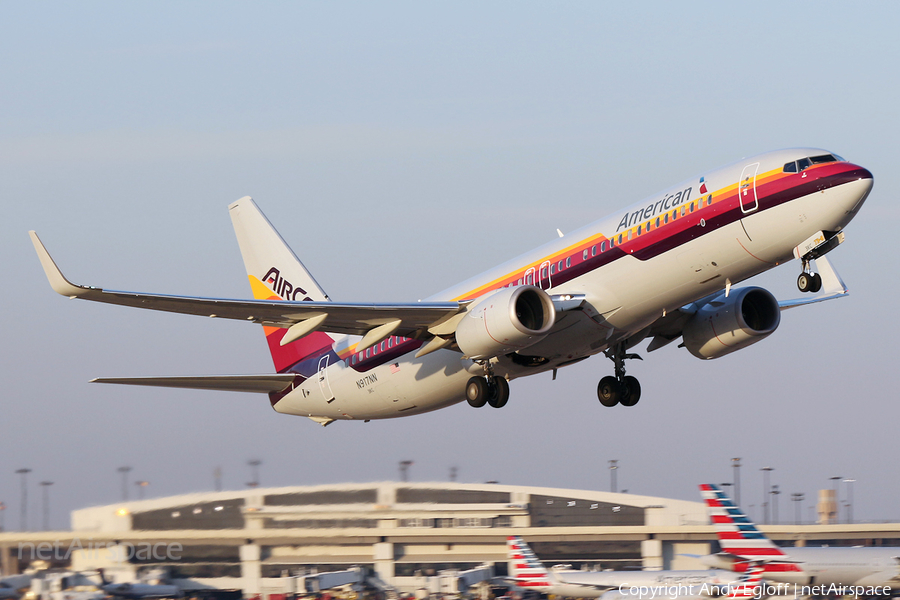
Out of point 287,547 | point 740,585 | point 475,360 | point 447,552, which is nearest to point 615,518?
point 447,552

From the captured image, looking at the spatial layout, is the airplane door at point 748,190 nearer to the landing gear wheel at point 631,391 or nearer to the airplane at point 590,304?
the airplane at point 590,304

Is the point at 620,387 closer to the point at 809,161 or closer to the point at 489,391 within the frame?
the point at 489,391

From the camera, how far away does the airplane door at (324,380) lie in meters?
32.7

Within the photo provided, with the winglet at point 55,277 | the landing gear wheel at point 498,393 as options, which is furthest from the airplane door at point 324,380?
the winglet at point 55,277

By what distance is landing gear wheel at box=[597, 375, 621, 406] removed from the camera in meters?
31.0

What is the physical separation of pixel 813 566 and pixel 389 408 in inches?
586

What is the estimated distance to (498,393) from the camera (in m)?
28.1

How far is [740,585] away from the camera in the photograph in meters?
29.8

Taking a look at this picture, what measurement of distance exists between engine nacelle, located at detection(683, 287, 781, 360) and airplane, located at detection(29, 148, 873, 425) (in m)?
0.04

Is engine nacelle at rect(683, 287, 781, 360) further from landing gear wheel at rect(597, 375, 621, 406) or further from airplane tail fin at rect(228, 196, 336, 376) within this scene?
airplane tail fin at rect(228, 196, 336, 376)

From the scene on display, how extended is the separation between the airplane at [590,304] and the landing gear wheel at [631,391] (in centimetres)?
3

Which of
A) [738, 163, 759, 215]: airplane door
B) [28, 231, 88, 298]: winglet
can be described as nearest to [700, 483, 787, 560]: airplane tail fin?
[738, 163, 759, 215]: airplane door

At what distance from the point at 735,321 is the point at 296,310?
12.3 m

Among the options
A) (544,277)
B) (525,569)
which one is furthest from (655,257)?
(525,569)
